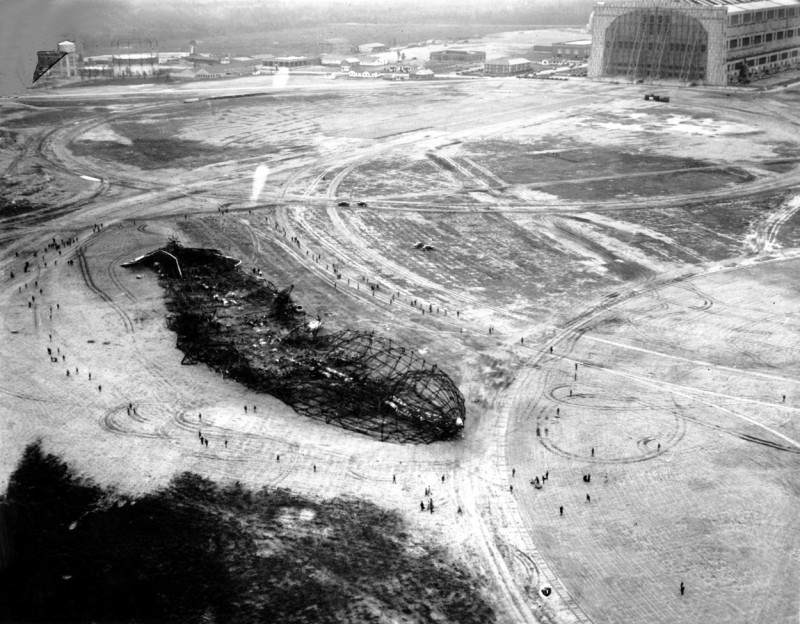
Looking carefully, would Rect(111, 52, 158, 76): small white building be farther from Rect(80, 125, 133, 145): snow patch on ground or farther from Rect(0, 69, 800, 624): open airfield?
Rect(80, 125, 133, 145): snow patch on ground

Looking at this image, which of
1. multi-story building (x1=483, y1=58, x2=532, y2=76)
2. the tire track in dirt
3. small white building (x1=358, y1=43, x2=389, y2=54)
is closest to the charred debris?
the tire track in dirt

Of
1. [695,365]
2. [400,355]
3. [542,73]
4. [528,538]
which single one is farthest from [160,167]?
[542,73]

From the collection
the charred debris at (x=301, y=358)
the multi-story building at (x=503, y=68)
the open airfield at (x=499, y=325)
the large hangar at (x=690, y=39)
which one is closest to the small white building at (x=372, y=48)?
the multi-story building at (x=503, y=68)

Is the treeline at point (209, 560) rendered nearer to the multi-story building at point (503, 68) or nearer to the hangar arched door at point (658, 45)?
the hangar arched door at point (658, 45)

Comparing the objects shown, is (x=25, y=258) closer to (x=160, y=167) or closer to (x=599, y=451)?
(x=160, y=167)

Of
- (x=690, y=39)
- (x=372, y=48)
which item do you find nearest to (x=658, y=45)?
(x=690, y=39)

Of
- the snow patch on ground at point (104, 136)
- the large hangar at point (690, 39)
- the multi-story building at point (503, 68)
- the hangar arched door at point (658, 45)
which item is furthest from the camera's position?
the multi-story building at point (503, 68)
